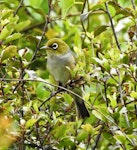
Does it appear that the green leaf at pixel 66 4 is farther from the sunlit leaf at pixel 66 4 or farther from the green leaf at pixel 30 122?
the green leaf at pixel 30 122

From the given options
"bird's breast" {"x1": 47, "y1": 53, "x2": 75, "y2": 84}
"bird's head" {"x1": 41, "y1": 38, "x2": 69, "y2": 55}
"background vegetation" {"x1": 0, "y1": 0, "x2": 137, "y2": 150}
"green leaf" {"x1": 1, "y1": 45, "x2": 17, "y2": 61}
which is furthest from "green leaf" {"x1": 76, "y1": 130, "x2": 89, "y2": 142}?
"bird's head" {"x1": 41, "y1": 38, "x2": 69, "y2": 55}

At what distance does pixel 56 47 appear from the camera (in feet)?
13.6

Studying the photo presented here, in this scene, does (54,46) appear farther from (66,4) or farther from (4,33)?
(4,33)

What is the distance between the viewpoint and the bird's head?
407 cm

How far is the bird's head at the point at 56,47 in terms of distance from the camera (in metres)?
4.07

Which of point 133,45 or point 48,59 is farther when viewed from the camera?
point 48,59

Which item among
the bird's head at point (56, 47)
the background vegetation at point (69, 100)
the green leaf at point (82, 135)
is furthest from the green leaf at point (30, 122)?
the bird's head at point (56, 47)

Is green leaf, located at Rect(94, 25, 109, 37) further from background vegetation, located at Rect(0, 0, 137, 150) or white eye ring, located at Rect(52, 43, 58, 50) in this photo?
white eye ring, located at Rect(52, 43, 58, 50)

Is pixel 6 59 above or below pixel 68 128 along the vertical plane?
above

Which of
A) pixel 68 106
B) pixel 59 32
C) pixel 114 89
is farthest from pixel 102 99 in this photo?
pixel 59 32

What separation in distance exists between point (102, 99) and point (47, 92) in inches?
12.7

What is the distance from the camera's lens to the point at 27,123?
2678 mm

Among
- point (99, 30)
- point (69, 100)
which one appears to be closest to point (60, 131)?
point (69, 100)

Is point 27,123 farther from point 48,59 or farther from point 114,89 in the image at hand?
point 48,59
